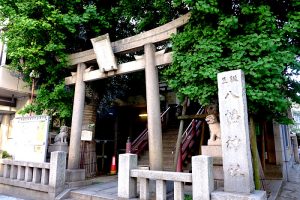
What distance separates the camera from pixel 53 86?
10.9m

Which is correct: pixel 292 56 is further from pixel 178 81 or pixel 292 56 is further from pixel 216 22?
pixel 178 81

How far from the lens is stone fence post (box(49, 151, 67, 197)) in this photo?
7.78 meters

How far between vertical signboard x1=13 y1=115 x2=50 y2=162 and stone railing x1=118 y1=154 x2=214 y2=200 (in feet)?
11.5

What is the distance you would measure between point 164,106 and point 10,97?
1034 centimetres

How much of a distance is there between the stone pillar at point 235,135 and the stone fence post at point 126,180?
264 centimetres

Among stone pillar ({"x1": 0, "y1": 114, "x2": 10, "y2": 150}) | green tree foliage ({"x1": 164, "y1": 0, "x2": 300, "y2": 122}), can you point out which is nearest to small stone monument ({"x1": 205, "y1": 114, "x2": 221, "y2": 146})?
green tree foliage ({"x1": 164, "y1": 0, "x2": 300, "y2": 122})

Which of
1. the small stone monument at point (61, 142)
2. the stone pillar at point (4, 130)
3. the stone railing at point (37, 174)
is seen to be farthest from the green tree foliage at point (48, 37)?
the stone pillar at point (4, 130)

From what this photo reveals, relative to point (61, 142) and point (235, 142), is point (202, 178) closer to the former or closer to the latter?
point (235, 142)

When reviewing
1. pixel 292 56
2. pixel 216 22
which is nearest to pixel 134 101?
pixel 216 22

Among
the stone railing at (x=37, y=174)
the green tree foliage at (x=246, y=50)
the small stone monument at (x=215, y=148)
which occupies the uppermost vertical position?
the green tree foliage at (x=246, y=50)

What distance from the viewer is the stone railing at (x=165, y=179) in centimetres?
522

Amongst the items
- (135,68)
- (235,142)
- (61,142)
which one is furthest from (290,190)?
(61,142)

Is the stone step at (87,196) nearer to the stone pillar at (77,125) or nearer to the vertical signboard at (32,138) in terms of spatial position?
the stone pillar at (77,125)

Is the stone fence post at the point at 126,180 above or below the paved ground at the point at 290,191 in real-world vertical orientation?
above
